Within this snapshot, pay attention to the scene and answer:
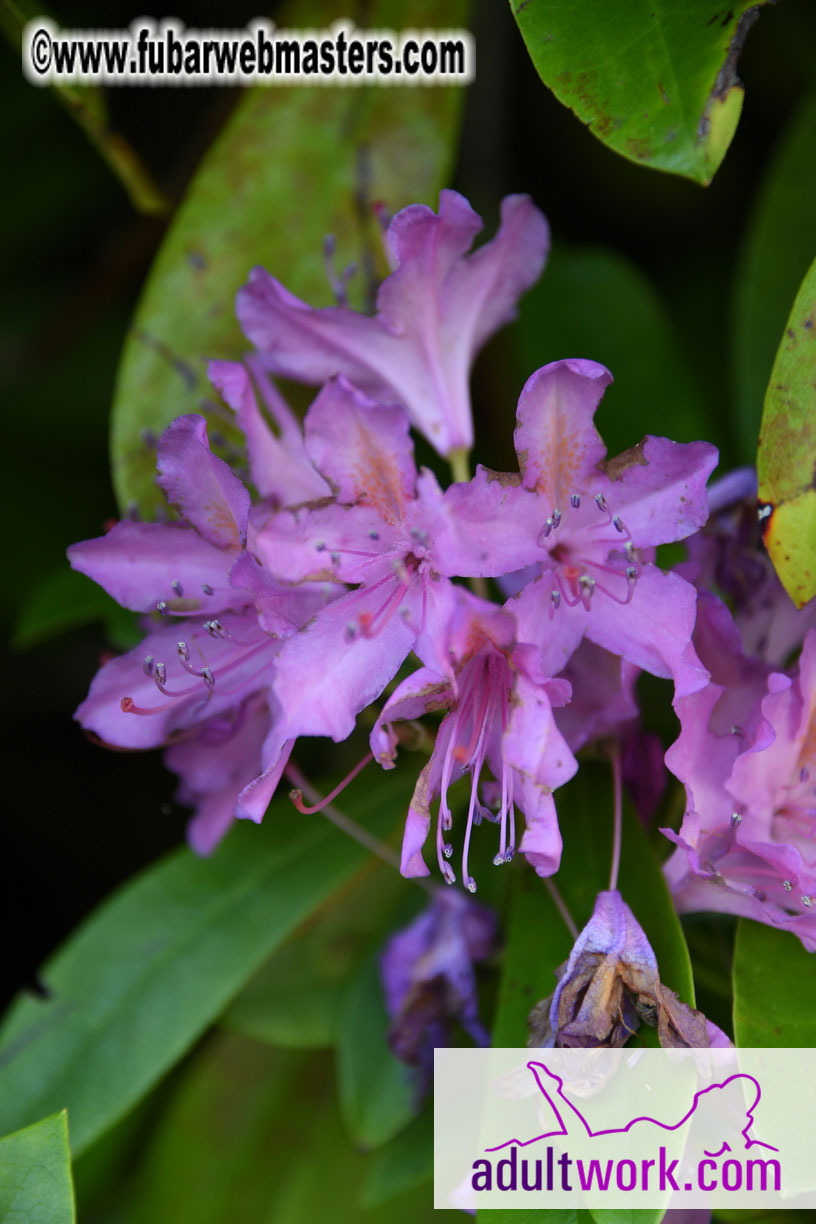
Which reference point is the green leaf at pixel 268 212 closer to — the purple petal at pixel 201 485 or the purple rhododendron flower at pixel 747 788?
the purple petal at pixel 201 485

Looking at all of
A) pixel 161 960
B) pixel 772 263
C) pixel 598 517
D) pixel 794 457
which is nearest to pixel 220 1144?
pixel 161 960

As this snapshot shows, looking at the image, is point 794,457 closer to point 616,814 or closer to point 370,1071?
point 616,814

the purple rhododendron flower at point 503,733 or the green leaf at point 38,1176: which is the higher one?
the purple rhododendron flower at point 503,733

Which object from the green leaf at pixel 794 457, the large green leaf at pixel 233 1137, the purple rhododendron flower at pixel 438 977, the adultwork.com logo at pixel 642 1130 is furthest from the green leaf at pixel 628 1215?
the large green leaf at pixel 233 1137

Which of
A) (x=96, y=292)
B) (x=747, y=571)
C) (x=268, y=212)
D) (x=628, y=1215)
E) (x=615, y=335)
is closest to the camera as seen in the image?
(x=628, y=1215)

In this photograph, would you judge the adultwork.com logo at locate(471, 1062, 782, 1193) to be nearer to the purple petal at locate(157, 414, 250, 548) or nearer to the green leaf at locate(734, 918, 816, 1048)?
the green leaf at locate(734, 918, 816, 1048)

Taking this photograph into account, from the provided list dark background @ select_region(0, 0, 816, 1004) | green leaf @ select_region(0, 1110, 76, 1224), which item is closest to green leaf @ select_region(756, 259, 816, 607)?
green leaf @ select_region(0, 1110, 76, 1224)
